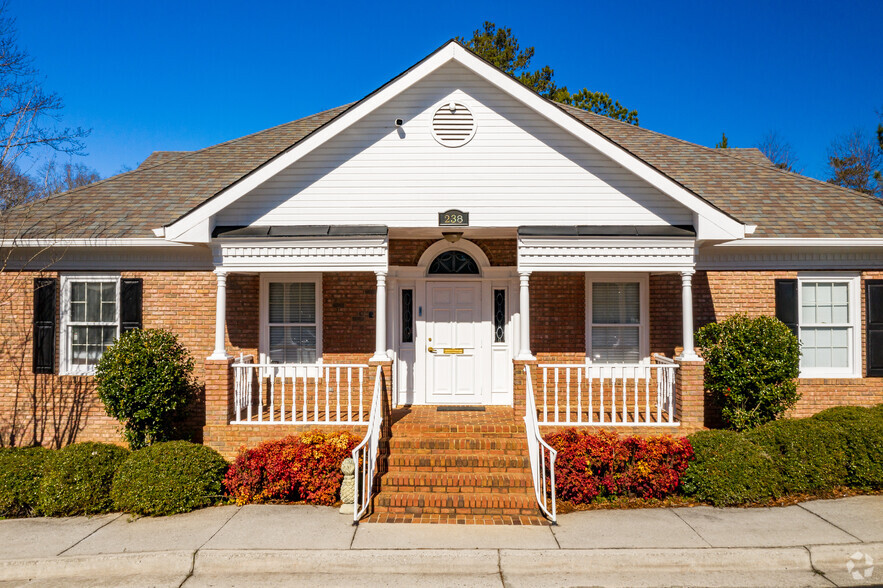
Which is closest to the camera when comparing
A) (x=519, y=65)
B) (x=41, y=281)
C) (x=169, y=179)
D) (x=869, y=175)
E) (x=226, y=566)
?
(x=226, y=566)

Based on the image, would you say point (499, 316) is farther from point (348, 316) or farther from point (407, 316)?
point (348, 316)

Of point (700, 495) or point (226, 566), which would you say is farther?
point (700, 495)

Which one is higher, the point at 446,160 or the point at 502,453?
the point at 446,160

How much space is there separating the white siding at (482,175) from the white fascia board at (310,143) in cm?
24

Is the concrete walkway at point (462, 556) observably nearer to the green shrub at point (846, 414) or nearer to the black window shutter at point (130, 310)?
the green shrub at point (846, 414)

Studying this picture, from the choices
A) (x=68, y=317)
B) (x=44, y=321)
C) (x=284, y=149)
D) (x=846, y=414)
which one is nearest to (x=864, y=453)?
(x=846, y=414)

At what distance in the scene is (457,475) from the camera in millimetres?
7852

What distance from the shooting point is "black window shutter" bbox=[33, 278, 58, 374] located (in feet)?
33.2

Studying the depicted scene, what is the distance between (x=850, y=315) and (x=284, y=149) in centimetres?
1035

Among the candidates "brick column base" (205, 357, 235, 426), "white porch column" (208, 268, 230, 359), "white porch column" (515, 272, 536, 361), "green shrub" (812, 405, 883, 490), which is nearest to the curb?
"brick column base" (205, 357, 235, 426)

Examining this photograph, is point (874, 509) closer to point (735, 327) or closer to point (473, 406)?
point (735, 327)

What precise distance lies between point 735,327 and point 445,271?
482 centimetres

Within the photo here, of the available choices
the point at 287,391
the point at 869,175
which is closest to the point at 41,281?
the point at 287,391

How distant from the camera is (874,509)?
7.31 metres
